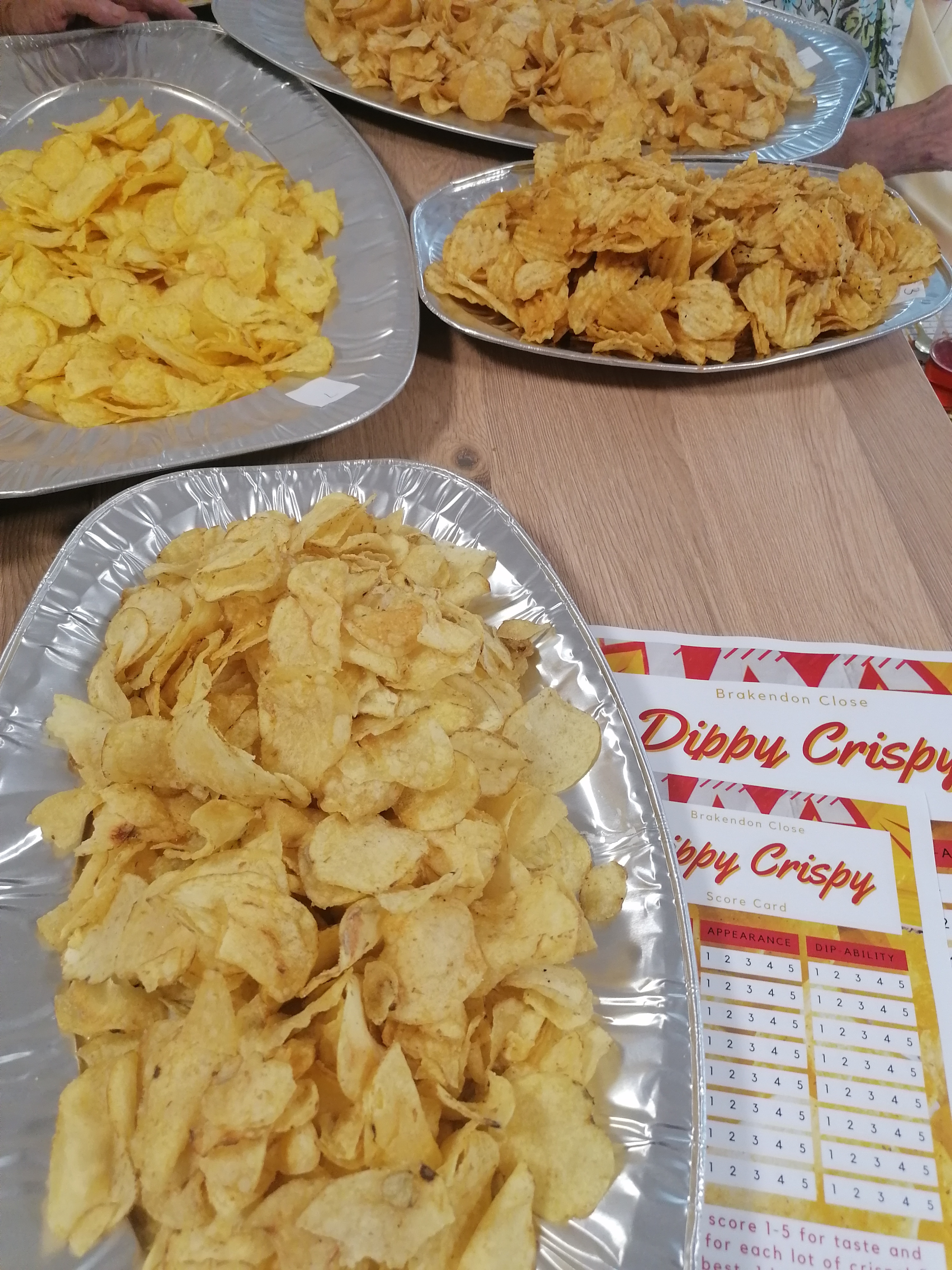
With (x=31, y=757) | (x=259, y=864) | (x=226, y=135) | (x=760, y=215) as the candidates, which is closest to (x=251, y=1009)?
(x=259, y=864)

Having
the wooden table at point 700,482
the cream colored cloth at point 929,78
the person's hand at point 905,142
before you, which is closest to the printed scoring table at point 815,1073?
the wooden table at point 700,482

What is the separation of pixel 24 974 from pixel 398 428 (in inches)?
24.7

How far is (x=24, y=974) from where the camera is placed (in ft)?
1.62

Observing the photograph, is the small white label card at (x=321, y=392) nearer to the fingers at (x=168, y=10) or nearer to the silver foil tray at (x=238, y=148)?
the silver foil tray at (x=238, y=148)

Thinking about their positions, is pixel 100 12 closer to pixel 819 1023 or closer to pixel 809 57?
pixel 809 57

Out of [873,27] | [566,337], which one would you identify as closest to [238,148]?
[566,337]

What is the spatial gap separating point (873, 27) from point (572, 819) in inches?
67.4

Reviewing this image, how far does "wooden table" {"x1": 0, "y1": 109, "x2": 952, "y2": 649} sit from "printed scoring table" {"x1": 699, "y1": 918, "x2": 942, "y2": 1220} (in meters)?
0.30

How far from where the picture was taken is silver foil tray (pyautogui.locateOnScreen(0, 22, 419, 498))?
77 centimetres

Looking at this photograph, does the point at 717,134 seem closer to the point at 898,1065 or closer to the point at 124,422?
the point at 124,422

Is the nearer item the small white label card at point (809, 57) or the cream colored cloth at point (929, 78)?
the small white label card at point (809, 57)

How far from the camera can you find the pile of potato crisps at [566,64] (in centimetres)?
113

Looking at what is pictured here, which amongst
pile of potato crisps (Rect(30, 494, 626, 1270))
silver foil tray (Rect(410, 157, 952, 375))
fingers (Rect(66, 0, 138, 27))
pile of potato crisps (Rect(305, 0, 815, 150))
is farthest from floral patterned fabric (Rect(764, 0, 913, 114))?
pile of potato crisps (Rect(30, 494, 626, 1270))

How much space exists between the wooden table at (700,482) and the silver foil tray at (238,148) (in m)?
0.05
